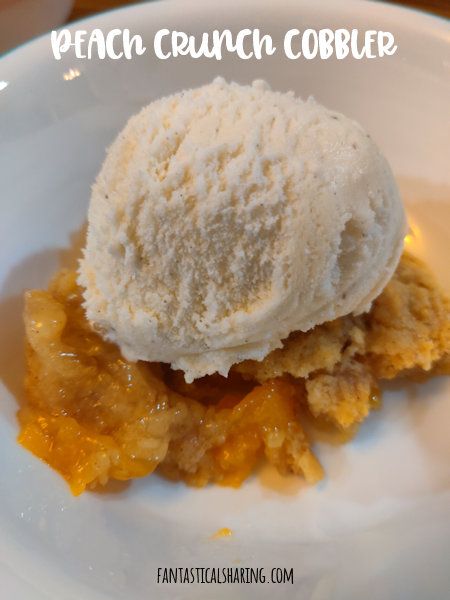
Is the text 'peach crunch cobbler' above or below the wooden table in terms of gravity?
below

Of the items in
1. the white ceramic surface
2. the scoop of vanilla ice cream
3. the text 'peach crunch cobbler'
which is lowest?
the text 'peach crunch cobbler'

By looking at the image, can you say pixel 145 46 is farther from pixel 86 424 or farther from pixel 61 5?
pixel 86 424

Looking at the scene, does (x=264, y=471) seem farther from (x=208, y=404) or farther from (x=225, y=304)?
(x=225, y=304)

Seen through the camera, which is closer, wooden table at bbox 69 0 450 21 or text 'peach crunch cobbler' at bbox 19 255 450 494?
text 'peach crunch cobbler' at bbox 19 255 450 494

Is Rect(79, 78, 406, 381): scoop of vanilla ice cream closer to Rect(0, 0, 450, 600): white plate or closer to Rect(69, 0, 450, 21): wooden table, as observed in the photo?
Rect(0, 0, 450, 600): white plate

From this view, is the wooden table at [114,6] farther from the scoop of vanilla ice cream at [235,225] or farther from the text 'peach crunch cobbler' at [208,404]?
the text 'peach crunch cobbler' at [208,404]

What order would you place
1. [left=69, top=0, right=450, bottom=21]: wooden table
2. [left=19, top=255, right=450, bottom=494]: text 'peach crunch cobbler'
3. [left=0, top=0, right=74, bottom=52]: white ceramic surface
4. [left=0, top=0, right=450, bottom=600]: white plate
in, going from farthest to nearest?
[left=69, top=0, right=450, bottom=21]: wooden table, [left=0, top=0, right=74, bottom=52]: white ceramic surface, [left=19, top=255, right=450, bottom=494]: text 'peach crunch cobbler', [left=0, top=0, right=450, bottom=600]: white plate

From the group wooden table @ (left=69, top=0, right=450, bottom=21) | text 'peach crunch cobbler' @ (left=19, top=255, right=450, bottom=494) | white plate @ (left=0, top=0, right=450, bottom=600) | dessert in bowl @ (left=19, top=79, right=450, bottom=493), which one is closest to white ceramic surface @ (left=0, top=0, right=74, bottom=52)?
wooden table @ (left=69, top=0, right=450, bottom=21)
